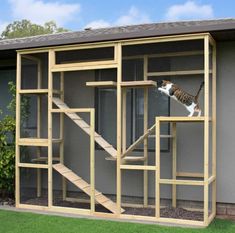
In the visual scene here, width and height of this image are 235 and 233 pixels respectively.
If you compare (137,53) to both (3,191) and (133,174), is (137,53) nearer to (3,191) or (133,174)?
(133,174)

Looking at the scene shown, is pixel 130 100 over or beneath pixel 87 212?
over

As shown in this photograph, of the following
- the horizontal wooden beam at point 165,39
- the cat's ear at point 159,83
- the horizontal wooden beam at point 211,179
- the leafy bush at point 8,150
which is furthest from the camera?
the leafy bush at point 8,150

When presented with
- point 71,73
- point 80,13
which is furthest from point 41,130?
point 80,13

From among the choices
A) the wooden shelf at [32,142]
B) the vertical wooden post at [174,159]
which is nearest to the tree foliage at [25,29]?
the wooden shelf at [32,142]

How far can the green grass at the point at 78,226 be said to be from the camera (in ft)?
16.8

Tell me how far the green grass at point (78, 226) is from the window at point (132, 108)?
1462 millimetres

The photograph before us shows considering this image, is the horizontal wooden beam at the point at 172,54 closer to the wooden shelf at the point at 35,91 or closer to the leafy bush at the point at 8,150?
the wooden shelf at the point at 35,91

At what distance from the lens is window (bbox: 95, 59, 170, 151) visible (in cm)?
637

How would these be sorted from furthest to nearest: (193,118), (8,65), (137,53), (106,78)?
(8,65)
(106,78)
(137,53)
(193,118)

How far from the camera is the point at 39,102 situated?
23.2 ft

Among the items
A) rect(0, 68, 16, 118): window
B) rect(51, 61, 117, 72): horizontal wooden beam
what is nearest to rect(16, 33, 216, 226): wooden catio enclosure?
rect(51, 61, 117, 72): horizontal wooden beam

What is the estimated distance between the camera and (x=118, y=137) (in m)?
5.73

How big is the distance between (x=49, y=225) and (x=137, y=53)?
9.49ft

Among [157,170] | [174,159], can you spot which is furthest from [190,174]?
[157,170]
